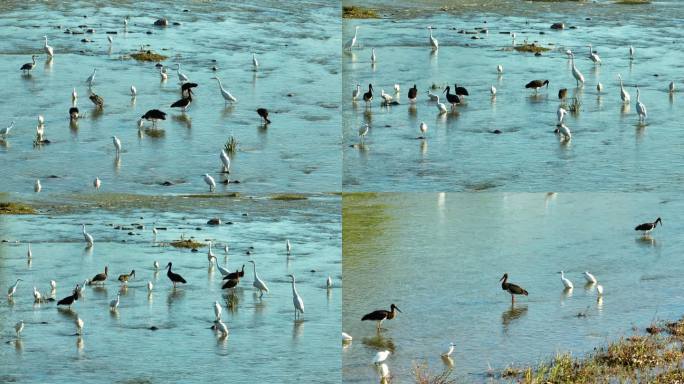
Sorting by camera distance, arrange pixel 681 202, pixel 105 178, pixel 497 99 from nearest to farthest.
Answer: pixel 105 178 < pixel 681 202 < pixel 497 99

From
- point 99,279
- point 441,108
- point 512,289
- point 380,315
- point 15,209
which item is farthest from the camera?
point 441,108

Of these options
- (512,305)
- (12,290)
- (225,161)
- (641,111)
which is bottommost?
(12,290)

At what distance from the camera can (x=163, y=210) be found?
69.2 feet

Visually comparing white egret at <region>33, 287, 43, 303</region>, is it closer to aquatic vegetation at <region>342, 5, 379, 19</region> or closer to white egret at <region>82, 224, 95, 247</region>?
white egret at <region>82, 224, 95, 247</region>

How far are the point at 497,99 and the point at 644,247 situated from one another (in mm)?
4579

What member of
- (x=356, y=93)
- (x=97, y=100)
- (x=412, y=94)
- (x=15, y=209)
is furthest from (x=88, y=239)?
(x=412, y=94)

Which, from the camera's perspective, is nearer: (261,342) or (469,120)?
(261,342)

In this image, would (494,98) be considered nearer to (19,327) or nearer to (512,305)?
(512,305)

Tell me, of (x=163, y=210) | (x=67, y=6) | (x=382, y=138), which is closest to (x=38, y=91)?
(x=163, y=210)

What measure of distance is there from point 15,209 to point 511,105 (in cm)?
843

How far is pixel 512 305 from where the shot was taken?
16609 millimetres

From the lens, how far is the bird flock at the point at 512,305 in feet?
46.8

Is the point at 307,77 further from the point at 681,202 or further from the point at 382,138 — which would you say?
the point at 681,202

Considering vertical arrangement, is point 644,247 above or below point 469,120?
below
